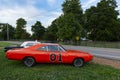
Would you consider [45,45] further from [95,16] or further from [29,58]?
[95,16]

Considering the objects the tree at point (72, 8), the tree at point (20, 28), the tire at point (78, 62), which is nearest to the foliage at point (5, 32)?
the tree at point (20, 28)

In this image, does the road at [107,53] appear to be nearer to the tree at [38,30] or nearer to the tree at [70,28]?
the tree at [70,28]

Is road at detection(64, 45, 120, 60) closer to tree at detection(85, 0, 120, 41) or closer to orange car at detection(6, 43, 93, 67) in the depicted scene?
orange car at detection(6, 43, 93, 67)

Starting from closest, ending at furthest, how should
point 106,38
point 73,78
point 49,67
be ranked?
point 73,78, point 49,67, point 106,38

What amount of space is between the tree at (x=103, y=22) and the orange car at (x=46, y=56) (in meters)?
52.3

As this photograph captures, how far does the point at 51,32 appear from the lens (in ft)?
301

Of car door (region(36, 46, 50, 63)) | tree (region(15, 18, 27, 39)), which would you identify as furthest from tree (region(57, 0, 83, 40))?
tree (region(15, 18, 27, 39))

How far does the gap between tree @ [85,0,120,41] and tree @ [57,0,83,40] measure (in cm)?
618

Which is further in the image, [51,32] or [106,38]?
[51,32]

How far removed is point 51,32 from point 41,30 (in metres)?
18.8

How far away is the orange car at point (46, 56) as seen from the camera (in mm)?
11484

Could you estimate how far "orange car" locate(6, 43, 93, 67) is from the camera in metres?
11.5

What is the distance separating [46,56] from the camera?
38.0ft

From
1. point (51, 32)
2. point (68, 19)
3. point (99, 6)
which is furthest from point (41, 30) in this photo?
point (68, 19)
